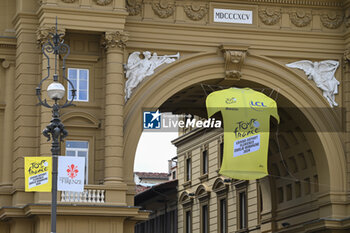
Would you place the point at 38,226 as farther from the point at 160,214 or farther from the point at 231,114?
the point at 160,214

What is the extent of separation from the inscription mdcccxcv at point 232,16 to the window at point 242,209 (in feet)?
54.1

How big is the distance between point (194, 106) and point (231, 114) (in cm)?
887

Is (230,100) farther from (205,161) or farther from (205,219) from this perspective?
(205,219)

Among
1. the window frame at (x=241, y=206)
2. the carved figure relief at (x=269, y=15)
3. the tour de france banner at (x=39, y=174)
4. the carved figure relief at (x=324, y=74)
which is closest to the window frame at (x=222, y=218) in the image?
the window frame at (x=241, y=206)

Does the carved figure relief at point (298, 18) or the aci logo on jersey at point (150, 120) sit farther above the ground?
the carved figure relief at point (298, 18)

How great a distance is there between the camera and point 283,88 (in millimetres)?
47844

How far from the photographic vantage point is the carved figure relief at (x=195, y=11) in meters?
47.1

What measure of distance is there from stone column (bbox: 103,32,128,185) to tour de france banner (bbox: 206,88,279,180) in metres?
3.81

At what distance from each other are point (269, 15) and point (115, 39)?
7691mm

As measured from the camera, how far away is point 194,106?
5325 centimetres

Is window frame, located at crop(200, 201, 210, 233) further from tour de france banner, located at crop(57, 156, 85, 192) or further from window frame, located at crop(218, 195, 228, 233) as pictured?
tour de france banner, located at crop(57, 156, 85, 192)

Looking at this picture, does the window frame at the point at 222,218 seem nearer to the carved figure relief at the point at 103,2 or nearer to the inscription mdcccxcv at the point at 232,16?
the inscription mdcccxcv at the point at 232,16

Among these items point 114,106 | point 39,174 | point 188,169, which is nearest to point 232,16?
point 114,106

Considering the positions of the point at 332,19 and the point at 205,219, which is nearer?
the point at 332,19
